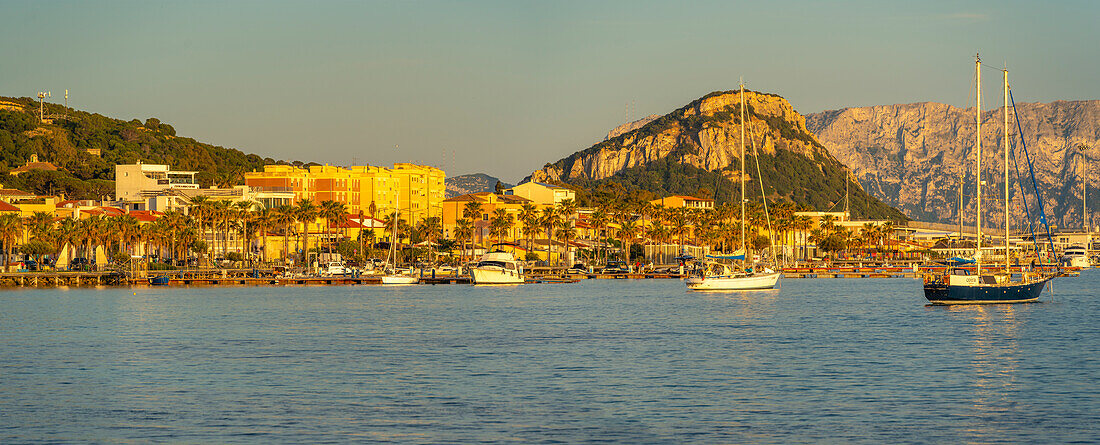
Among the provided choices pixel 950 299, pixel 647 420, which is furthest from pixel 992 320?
pixel 647 420

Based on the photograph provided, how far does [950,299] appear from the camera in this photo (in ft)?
256

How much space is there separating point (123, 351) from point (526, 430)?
30781mm

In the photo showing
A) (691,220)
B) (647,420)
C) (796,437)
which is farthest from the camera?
(691,220)

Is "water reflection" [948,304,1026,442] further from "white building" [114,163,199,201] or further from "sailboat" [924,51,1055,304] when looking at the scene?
"white building" [114,163,199,201]

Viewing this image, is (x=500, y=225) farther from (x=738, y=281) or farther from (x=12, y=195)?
(x=12, y=195)

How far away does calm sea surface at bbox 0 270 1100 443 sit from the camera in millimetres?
32500

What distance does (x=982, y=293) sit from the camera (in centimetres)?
7606

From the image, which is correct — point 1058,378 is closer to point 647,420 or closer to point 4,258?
point 647,420

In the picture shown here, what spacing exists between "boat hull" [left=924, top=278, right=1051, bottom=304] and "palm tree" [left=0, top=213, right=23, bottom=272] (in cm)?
10323

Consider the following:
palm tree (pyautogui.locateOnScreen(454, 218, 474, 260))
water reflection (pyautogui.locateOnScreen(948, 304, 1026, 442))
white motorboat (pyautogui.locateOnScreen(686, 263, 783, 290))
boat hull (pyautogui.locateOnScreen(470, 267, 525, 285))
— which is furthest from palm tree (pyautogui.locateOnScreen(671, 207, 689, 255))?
water reflection (pyautogui.locateOnScreen(948, 304, 1026, 442))

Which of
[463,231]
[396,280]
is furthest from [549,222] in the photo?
[396,280]

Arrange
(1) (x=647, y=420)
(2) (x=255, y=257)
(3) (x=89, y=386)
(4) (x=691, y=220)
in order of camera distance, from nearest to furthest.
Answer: (1) (x=647, y=420) < (3) (x=89, y=386) < (2) (x=255, y=257) < (4) (x=691, y=220)

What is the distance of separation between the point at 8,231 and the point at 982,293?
108 meters

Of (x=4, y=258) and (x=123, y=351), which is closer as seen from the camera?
(x=123, y=351)
